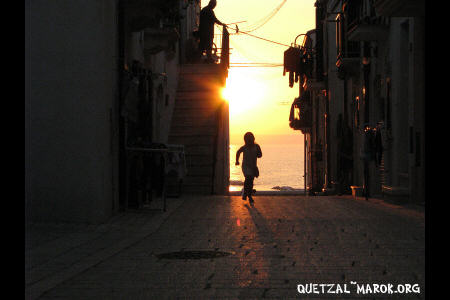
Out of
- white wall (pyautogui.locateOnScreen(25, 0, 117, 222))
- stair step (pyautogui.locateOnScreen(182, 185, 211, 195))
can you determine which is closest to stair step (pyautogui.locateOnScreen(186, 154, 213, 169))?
stair step (pyautogui.locateOnScreen(182, 185, 211, 195))

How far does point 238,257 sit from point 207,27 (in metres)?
26.4

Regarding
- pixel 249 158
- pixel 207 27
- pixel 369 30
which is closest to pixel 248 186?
pixel 249 158

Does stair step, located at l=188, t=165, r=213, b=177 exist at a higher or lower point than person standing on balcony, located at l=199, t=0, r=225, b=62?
lower

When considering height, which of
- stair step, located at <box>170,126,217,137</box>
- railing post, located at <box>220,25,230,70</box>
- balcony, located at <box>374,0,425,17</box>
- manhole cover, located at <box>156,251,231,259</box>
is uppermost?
railing post, located at <box>220,25,230,70</box>

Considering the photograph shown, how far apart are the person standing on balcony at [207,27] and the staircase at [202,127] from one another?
7.91 feet

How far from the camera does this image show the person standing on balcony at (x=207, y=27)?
32781 millimetres

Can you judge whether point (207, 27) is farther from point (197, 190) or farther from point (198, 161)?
point (197, 190)

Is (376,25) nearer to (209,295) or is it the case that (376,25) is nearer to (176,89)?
(176,89)

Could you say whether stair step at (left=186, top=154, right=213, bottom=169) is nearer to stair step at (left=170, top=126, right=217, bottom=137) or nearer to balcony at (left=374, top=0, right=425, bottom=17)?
stair step at (left=170, top=126, right=217, bottom=137)

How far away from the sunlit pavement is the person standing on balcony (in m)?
20.0

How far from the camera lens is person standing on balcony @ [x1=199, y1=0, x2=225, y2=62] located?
32781mm

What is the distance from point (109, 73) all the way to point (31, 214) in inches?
105

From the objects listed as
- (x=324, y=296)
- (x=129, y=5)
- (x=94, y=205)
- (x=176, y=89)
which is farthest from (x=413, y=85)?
(x=176, y=89)
